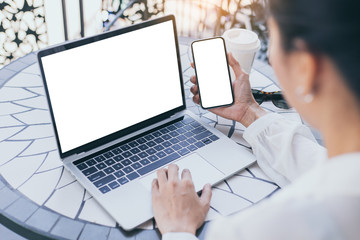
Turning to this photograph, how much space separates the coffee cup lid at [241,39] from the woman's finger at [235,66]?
0.15 ft

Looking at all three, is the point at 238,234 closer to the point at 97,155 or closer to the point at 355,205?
the point at 355,205

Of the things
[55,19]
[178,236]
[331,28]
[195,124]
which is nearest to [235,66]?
[195,124]

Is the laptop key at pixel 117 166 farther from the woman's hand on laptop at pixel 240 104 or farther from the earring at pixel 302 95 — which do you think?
the earring at pixel 302 95

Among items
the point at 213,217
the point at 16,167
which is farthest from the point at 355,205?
the point at 16,167

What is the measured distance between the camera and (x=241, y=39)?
1.09 meters

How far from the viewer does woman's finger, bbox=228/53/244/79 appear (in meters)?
1.04

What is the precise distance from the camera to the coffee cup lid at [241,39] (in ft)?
3.51

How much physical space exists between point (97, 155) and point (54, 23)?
1319 mm

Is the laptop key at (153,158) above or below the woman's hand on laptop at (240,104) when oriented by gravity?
below

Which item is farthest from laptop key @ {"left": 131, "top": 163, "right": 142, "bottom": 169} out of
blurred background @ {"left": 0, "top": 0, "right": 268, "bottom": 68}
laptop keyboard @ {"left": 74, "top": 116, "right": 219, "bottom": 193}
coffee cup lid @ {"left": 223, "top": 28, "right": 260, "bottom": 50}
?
blurred background @ {"left": 0, "top": 0, "right": 268, "bottom": 68}

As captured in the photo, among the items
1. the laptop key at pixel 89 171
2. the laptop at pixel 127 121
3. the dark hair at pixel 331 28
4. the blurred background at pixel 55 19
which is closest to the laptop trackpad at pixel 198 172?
the laptop at pixel 127 121

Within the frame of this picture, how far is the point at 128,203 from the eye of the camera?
0.75 meters

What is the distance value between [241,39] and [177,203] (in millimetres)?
556

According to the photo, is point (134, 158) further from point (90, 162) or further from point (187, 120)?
point (187, 120)
